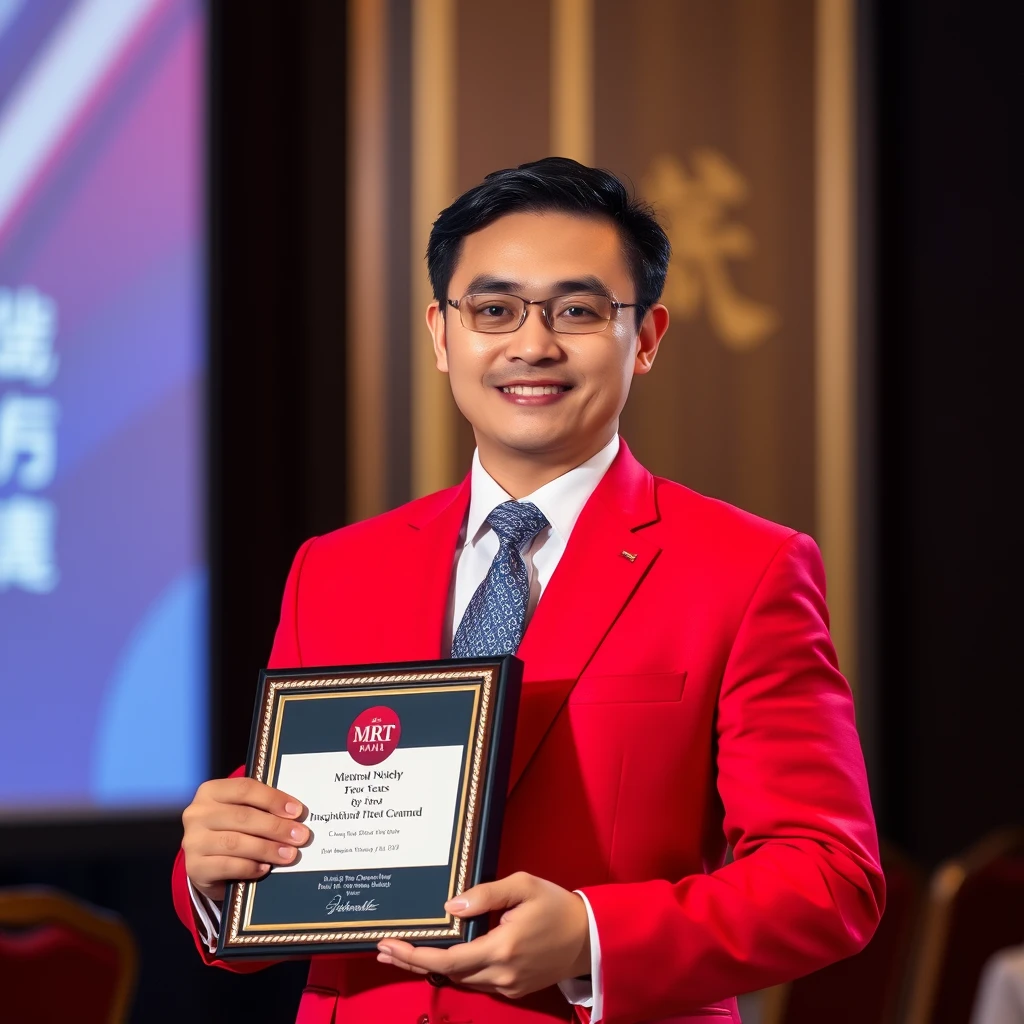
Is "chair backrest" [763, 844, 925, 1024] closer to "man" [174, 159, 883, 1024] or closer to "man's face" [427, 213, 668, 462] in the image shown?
"man" [174, 159, 883, 1024]

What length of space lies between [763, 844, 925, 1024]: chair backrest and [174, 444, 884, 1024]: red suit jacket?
1.89 meters

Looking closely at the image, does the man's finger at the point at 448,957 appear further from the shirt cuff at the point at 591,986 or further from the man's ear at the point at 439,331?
the man's ear at the point at 439,331

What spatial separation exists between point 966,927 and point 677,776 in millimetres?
2085

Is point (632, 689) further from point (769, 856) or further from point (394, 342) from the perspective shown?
point (394, 342)

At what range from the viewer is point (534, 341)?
51.9 inches

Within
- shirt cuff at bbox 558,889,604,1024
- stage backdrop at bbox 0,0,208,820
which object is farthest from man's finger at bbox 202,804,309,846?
stage backdrop at bbox 0,0,208,820

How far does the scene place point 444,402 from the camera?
148 inches

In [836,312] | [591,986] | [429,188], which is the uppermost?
[429,188]

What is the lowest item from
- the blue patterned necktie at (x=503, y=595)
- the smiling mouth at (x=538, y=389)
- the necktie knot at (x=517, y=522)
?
the blue patterned necktie at (x=503, y=595)

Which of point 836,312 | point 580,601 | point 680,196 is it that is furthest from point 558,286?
point 836,312

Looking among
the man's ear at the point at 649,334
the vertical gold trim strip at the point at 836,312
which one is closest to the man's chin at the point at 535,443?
the man's ear at the point at 649,334

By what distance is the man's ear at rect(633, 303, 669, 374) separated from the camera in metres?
1.43

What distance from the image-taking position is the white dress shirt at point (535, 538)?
4.57 ft

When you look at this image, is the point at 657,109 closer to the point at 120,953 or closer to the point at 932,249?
the point at 932,249
